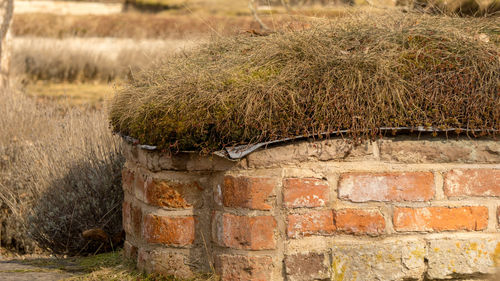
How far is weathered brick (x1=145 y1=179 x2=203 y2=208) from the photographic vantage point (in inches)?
102

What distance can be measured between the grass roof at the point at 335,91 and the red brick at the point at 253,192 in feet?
0.51

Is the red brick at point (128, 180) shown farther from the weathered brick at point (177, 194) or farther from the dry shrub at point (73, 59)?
the dry shrub at point (73, 59)

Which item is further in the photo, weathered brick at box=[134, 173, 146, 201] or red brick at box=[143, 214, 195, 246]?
weathered brick at box=[134, 173, 146, 201]

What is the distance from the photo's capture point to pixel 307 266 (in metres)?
2.47

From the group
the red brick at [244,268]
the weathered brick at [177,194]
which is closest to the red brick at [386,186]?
the red brick at [244,268]

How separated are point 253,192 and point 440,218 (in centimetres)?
74

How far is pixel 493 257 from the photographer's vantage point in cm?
251

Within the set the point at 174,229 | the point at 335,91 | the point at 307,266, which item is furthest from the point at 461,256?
the point at 174,229

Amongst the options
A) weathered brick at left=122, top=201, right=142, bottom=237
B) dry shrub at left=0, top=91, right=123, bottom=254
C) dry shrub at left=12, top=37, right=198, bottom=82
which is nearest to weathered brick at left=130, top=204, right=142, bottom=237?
weathered brick at left=122, top=201, right=142, bottom=237

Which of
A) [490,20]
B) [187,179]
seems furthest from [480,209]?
[187,179]

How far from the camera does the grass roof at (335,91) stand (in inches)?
95.3

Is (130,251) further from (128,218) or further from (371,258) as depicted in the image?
(371,258)

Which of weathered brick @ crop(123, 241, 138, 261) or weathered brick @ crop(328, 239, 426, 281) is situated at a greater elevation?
weathered brick @ crop(328, 239, 426, 281)

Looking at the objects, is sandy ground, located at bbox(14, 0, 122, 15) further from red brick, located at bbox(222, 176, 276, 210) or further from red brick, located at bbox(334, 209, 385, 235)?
red brick, located at bbox(334, 209, 385, 235)
